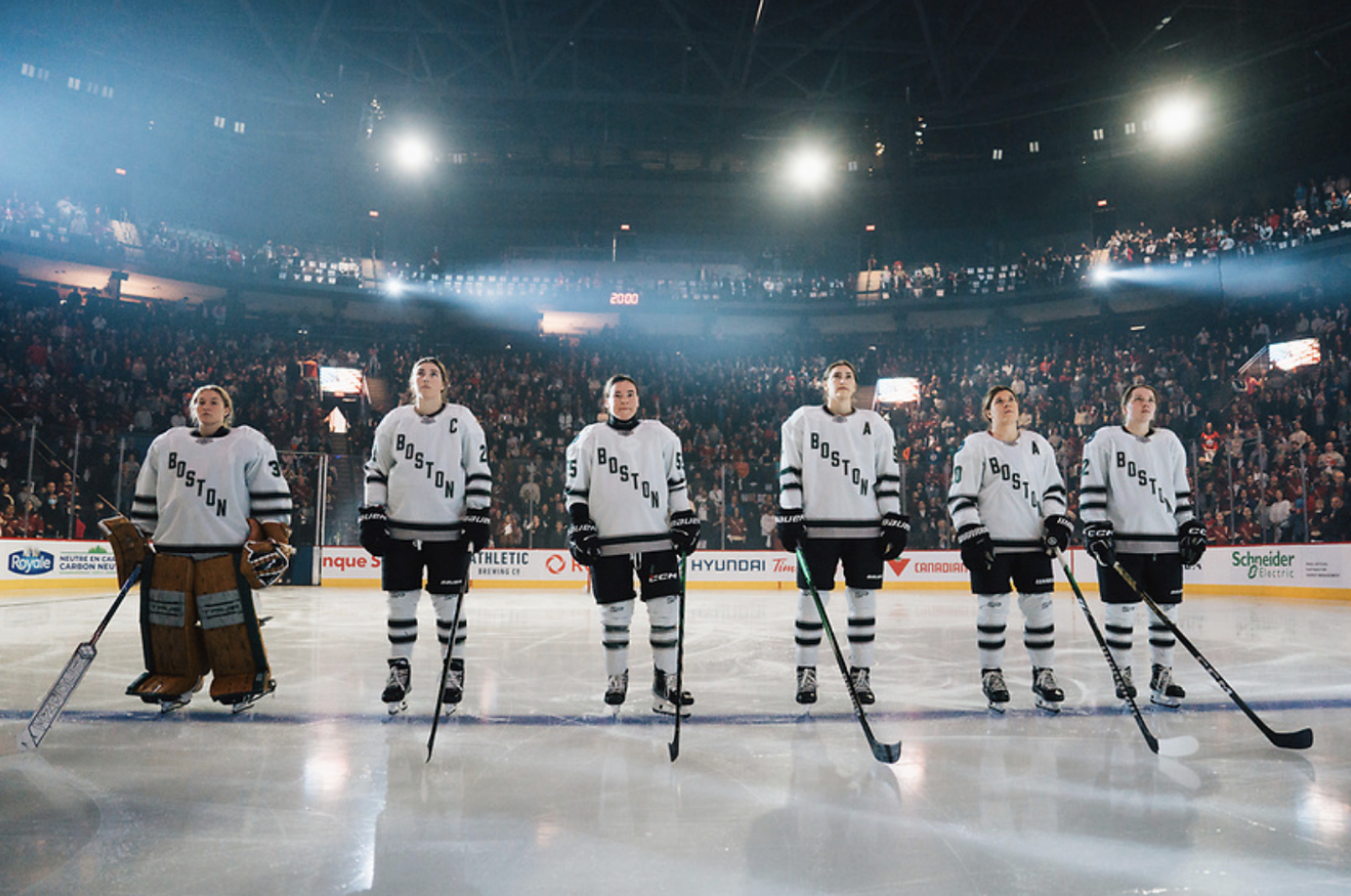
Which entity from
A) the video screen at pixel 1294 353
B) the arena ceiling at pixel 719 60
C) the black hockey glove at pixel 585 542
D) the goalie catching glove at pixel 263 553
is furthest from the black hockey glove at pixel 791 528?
the video screen at pixel 1294 353

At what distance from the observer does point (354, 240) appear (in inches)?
1264

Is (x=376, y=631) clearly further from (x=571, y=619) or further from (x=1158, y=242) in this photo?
A: (x=1158, y=242)

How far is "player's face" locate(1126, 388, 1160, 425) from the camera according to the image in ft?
17.8

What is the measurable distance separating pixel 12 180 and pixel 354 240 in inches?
397

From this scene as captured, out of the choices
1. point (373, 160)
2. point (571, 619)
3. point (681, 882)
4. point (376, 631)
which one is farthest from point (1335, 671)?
point (373, 160)

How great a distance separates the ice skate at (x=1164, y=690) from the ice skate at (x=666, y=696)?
9.10 ft

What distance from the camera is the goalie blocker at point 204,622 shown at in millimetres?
4816

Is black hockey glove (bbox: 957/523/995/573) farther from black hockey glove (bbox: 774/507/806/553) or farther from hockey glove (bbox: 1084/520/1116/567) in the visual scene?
black hockey glove (bbox: 774/507/806/553)

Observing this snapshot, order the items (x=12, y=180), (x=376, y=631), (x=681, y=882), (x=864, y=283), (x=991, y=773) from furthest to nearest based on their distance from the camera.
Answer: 1. (x=864, y=283)
2. (x=12, y=180)
3. (x=376, y=631)
4. (x=991, y=773)
5. (x=681, y=882)

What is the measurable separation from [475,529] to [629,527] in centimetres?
87

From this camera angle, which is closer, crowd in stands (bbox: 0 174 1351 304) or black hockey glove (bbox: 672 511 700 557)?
black hockey glove (bbox: 672 511 700 557)

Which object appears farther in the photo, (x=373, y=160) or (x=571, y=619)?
(x=373, y=160)

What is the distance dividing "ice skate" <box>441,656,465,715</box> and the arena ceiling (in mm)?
19634

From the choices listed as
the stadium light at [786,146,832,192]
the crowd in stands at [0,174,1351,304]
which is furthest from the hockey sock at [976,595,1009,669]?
the stadium light at [786,146,832,192]
